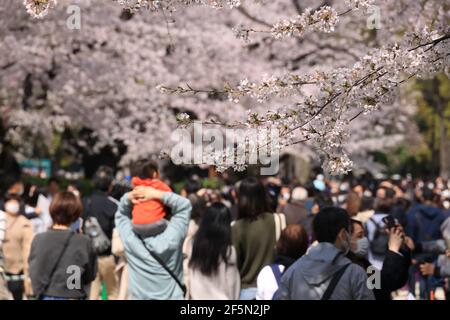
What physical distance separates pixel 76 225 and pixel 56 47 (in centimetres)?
1259

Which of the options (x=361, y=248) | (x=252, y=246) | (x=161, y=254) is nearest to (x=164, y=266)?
(x=161, y=254)

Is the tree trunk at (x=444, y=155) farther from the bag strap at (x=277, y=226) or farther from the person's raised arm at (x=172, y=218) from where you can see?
the person's raised arm at (x=172, y=218)

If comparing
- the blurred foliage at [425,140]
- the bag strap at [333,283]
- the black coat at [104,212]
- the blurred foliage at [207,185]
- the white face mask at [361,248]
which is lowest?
the bag strap at [333,283]

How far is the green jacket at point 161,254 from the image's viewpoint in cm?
726

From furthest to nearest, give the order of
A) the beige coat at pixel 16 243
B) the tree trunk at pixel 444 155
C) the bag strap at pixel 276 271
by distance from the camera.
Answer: the tree trunk at pixel 444 155 → the beige coat at pixel 16 243 → the bag strap at pixel 276 271

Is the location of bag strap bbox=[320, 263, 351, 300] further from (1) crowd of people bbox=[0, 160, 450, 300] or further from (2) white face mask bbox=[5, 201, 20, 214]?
(2) white face mask bbox=[5, 201, 20, 214]

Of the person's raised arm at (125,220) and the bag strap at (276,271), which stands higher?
the person's raised arm at (125,220)

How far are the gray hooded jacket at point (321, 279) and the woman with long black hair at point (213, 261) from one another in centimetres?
256

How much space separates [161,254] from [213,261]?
0.50 m

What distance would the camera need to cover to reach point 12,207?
988cm

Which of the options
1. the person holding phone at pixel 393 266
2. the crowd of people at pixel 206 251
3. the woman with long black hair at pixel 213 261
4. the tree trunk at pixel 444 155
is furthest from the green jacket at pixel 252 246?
the tree trunk at pixel 444 155

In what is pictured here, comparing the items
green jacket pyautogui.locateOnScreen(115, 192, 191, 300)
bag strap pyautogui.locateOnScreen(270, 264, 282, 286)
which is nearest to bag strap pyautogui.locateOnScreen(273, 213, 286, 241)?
green jacket pyautogui.locateOnScreen(115, 192, 191, 300)

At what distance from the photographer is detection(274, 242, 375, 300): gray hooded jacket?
4.77 metres

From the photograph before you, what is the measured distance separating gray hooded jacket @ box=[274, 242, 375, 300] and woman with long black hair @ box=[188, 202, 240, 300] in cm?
256
